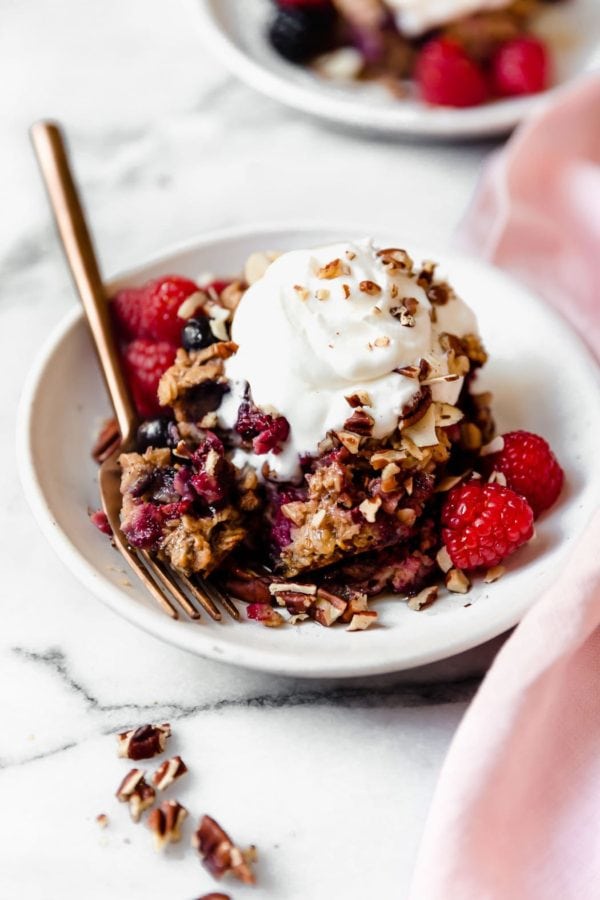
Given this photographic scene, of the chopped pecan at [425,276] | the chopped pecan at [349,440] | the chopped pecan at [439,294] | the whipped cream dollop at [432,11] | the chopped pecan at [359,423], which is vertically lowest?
the chopped pecan at [349,440]

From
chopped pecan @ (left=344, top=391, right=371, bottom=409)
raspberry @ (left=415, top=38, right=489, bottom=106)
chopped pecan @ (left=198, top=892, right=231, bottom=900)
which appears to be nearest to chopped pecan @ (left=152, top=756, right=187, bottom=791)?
chopped pecan @ (left=198, top=892, right=231, bottom=900)

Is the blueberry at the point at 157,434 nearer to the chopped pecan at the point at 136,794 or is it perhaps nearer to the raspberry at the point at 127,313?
the raspberry at the point at 127,313

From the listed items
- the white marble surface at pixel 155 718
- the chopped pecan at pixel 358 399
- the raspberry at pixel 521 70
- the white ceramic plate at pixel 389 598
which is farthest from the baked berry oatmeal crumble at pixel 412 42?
the chopped pecan at pixel 358 399

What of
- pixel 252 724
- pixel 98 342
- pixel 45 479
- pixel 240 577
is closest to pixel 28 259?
pixel 98 342

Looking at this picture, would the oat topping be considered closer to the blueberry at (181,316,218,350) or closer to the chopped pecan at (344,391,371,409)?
the chopped pecan at (344,391,371,409)

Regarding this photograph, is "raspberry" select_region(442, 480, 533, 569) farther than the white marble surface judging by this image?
Yes
